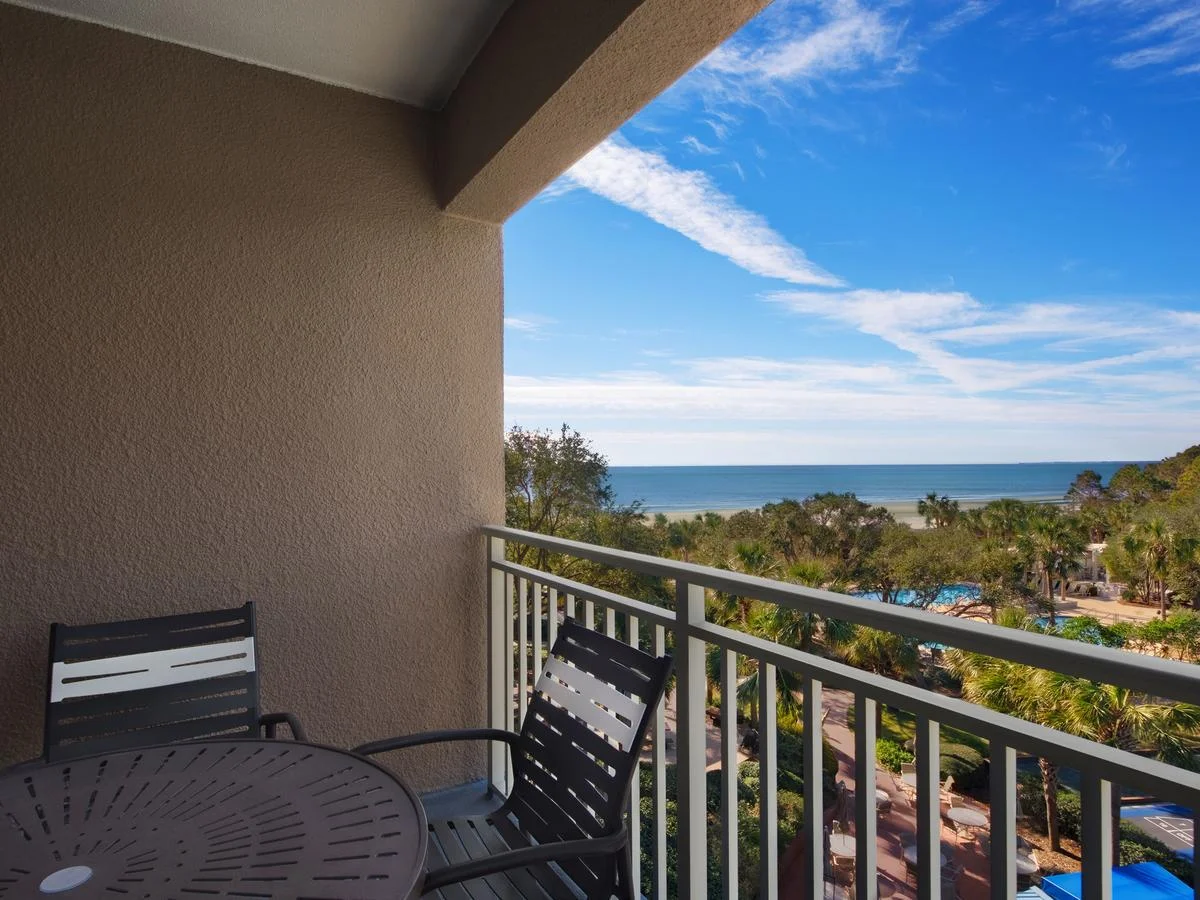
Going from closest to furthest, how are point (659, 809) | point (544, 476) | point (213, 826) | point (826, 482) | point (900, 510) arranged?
1. point (213, 826)
2. point (659, 809)
3. point (544, 476)
4. point (900, 510)
5. point (826, 482)

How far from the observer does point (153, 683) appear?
2.24 m

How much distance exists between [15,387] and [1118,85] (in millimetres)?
48630

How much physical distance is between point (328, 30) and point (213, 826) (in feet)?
8.52

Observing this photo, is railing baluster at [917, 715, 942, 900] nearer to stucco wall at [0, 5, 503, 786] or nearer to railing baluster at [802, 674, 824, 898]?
railing baluster at [802, 674, 824, 898]

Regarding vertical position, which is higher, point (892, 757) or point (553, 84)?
point (553, 84)

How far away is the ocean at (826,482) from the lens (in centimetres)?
3981

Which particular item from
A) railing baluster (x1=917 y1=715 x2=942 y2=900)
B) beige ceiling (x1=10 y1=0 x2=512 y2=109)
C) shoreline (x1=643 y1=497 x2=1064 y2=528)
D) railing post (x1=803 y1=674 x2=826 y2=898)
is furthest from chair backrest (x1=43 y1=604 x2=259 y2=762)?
shoreline (x1=643 y1=497 x2=1064 y2=528)

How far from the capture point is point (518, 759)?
1967mm

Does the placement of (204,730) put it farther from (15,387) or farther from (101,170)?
(101,170)

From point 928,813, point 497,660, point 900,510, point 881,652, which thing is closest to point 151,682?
point 497,660

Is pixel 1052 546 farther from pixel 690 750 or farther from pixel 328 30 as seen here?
pixel 328 30

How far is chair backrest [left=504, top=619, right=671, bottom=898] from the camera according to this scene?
61.9 inches

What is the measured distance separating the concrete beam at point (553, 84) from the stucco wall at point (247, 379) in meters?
0.32

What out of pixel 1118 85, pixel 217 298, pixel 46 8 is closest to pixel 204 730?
pixel 217 298
